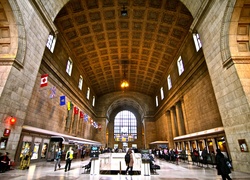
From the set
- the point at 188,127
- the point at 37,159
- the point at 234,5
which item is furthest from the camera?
the point at 188,127

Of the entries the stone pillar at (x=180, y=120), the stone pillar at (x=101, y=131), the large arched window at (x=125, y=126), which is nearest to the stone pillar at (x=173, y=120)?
the stone pillar at (x=180, y=120)

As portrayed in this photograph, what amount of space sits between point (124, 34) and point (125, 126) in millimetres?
31560

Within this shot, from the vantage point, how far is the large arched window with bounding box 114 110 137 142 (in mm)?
43406

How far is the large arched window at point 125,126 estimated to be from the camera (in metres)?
43.4

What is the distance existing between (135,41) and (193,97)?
1037cm

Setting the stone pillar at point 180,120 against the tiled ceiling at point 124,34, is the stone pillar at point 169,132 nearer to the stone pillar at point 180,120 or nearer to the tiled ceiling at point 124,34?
the stone pillar at point 180,120

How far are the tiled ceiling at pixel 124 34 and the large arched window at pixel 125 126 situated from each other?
21361 millimetres

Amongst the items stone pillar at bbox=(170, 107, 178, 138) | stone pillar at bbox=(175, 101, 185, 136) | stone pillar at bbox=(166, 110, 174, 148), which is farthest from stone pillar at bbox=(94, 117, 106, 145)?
stone pillar at bbox=(175, 101, 185, 136)

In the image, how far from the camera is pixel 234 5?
7.68m

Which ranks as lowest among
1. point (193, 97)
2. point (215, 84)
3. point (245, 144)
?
point (245, 144)

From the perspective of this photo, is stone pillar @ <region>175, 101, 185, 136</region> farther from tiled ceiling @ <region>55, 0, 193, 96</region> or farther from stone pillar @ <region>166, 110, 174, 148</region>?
tiled ceiling @ <region>55, 0, 193, 96</region>

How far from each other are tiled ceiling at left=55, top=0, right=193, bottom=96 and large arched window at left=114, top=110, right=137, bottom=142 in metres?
21.4

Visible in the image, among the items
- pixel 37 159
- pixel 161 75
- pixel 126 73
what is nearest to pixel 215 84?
pixel 37 159

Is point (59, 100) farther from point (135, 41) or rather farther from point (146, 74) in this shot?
point (146, 74)
